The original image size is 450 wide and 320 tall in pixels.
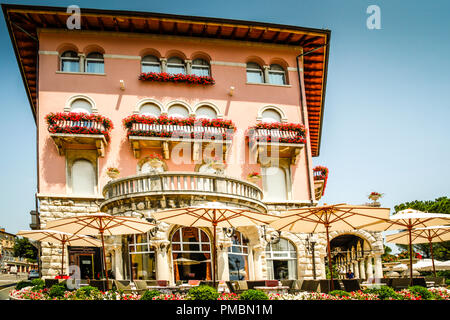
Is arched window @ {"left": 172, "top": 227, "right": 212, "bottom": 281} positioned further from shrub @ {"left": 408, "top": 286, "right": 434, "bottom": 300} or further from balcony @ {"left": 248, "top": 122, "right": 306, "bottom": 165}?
balcony @ {"left": 248, "top": 122, "right": 306, "bottom": 165}

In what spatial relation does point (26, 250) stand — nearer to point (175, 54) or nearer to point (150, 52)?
point (150, 52)

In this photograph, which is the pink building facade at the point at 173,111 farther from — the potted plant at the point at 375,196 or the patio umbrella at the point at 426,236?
the patio umbrella at the point at 426,236

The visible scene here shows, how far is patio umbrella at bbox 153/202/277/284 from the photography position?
12277mm

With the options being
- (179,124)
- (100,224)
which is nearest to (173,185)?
(100,224)

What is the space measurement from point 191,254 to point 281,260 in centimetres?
784

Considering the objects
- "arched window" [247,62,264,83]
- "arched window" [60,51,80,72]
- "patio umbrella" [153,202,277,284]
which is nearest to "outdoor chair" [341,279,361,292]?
"patio umbrella" [153,202,277,284]

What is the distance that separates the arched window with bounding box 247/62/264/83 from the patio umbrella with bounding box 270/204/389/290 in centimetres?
1366

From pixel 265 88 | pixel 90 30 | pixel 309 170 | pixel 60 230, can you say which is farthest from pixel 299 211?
pixel 90 30

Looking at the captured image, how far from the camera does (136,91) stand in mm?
23609

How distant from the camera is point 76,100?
899 inches

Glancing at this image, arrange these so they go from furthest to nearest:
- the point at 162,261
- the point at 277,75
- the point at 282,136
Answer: the point at 277,75 < the point at 282,136 < the point at 162,261

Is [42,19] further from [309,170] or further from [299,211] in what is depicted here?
[299,211]

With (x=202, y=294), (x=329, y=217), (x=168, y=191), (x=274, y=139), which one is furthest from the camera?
(x=274, y=139)

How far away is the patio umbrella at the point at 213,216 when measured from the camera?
12277 millimetres
